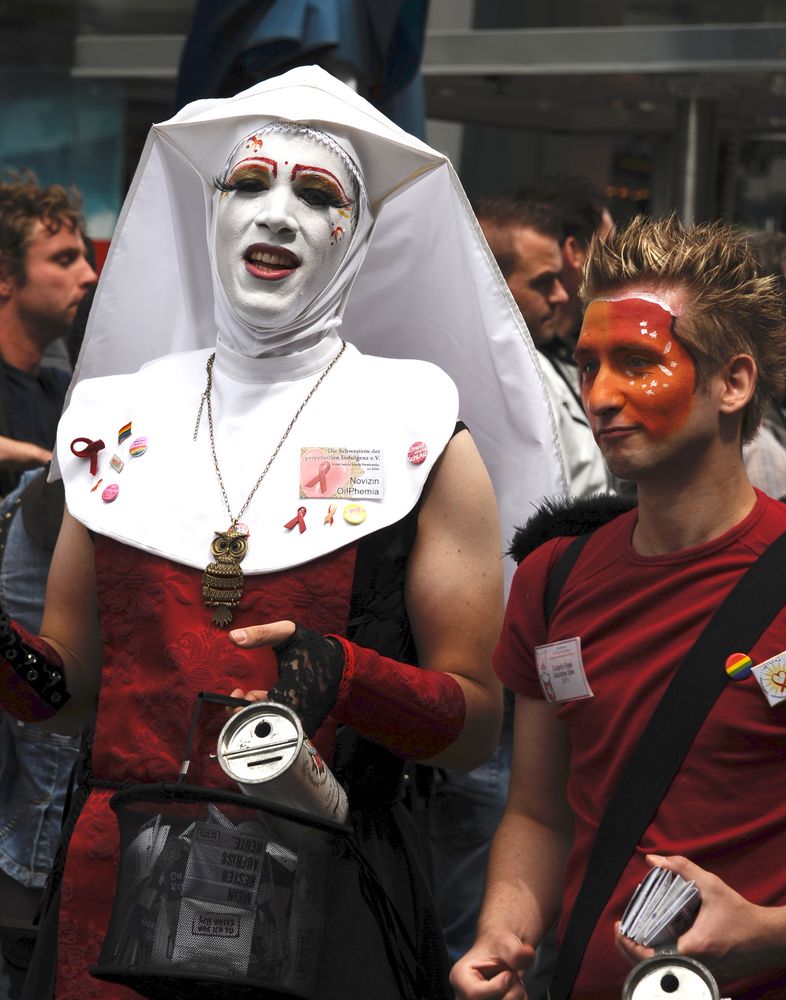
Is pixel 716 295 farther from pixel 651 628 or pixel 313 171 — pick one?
pixel 313 171

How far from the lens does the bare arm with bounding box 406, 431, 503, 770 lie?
293 cm

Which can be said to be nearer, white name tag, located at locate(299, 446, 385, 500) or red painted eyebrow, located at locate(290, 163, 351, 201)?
white name tag, located at locate(299, 446, 385, 500)

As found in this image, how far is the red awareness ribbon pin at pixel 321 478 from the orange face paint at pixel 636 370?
0.54m

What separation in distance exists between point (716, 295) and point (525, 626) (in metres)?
0.58

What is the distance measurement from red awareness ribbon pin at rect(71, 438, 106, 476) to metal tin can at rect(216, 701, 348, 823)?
87cm

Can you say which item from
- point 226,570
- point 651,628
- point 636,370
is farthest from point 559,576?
point 226,570

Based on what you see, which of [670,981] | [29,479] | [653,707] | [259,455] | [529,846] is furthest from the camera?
[29,479]

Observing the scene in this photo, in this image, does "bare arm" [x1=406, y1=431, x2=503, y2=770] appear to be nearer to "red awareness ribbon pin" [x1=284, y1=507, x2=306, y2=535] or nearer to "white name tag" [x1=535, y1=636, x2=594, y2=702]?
"red awareness ribbon pin" [x1=284, y1=507, x2=306, y2=535]

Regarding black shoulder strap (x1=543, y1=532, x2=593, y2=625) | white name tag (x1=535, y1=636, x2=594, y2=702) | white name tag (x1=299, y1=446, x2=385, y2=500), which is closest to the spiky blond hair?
black shoulder strap (x1=543, y1=532, x2=593, y2=625)

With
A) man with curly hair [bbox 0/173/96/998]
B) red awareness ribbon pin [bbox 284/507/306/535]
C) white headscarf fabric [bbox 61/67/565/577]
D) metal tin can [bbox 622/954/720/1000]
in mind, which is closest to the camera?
metal tin can [bbox 622/954/720/1000]

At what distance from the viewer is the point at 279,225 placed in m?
3.06

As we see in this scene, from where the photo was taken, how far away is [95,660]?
3.14m

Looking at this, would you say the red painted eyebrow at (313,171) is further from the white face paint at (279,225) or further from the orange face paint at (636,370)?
the orange face paint at (636,370)

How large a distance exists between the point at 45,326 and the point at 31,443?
0.60m
